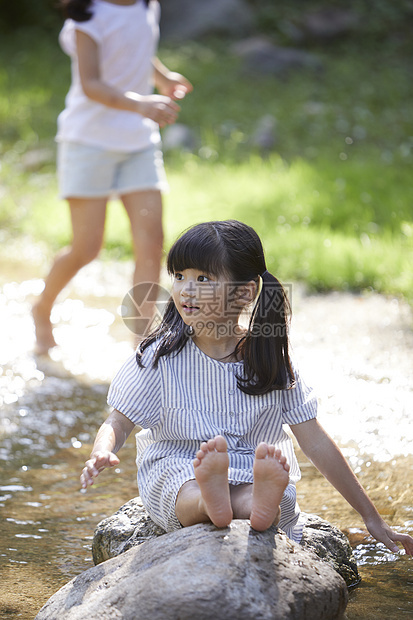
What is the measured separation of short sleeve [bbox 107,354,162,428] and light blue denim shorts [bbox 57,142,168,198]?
1.81 metres

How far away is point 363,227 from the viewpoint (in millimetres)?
5535

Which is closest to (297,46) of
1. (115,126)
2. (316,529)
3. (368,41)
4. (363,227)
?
(368,41)

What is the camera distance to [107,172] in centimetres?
380

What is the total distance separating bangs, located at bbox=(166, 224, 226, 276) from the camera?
2025 millimetres

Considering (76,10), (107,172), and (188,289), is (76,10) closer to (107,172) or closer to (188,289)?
(107,172)

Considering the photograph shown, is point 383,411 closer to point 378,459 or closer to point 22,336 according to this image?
point 378,459

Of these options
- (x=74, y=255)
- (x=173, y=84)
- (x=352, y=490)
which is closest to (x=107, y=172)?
(x=74, y=255)

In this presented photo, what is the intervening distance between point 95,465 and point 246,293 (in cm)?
62

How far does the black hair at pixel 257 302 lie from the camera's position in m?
2.03

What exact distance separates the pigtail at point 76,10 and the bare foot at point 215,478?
8.20 ft

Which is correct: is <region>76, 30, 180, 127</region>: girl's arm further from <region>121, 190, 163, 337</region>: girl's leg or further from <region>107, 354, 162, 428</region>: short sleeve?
<region>107, 354, 162, 428</region>: short sleeve

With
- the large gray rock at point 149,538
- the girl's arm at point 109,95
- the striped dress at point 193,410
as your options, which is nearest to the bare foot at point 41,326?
the girl's arm at point 109,95

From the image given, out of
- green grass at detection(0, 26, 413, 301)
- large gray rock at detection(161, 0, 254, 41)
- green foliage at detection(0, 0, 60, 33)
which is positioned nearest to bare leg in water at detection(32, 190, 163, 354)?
green grass at detection(0, 26, 413, 301)

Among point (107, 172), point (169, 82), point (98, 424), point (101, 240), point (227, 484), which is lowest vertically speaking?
point (98, 424)
